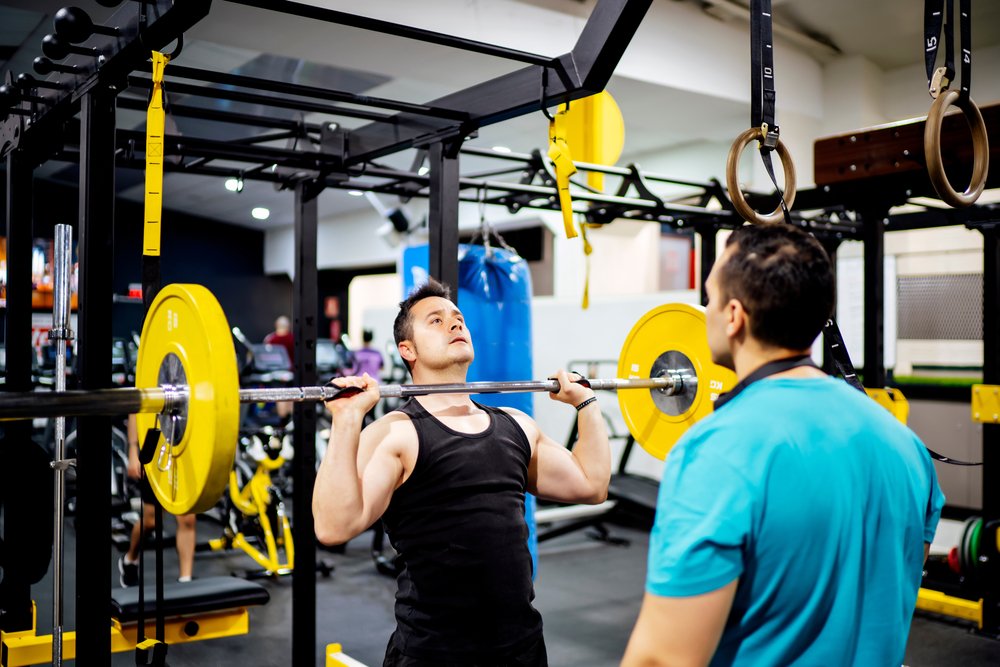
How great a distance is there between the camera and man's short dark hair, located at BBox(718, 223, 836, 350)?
44.2 inches

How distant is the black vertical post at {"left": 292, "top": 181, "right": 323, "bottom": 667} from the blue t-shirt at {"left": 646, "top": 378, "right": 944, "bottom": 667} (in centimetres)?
240

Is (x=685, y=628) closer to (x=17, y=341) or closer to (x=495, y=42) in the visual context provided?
(x=17, y=341)

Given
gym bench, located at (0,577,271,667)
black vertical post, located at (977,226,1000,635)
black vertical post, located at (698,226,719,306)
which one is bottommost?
gym bench, located at (0,577,271,667)

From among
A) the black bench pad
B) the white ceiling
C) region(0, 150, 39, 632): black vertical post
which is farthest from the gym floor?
the white ceiling

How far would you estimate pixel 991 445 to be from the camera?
422 centimetres

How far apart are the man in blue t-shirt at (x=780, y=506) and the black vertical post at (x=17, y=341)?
270 cm

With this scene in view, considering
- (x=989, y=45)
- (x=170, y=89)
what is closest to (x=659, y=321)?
(x=170, y=89)

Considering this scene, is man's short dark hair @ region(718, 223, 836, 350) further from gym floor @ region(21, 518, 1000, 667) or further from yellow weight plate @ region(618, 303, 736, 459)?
gym floor @ region(21, 518, 1000, 667)

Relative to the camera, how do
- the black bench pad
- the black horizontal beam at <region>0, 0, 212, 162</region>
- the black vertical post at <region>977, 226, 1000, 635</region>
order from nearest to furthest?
the black horizontal beam at <region>0, 0, 212, 162</region> < the black bench pad < the black vertical post at <region>977, 226, 1000, 635</region>

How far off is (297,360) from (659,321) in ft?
5.29

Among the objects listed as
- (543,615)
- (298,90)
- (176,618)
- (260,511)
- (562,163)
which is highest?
(298,90)

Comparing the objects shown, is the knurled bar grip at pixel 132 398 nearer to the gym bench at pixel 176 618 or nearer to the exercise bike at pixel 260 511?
the gym bench at pixel 176 618

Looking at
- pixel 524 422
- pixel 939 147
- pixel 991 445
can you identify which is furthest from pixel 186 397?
pixel 991 445

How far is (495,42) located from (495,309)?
78.1 inches
